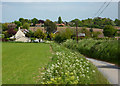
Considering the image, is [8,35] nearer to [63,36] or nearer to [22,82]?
[63,36]

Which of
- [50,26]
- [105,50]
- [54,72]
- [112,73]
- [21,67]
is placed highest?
[50,26]

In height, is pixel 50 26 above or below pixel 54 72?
above

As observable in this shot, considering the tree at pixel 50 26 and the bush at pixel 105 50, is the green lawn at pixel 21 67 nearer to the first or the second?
the bush at pixel 105 50

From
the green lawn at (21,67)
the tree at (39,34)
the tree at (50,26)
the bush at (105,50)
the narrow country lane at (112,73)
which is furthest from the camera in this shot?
the tree at (50,26)

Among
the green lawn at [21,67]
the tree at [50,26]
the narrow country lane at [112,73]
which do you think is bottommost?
the narrow country lane at [112,73]

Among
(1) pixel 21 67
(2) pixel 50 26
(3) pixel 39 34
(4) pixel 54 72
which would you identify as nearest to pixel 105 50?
(4) pixel 54 72

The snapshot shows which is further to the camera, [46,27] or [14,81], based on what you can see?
[46,27]

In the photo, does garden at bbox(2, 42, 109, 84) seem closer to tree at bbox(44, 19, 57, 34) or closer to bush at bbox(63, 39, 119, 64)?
bush at bbox(63, 39, 119, 64)

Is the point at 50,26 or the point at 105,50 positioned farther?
the point at 50,26

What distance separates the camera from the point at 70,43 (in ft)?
122

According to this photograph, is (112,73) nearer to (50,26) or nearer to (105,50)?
(105,50)

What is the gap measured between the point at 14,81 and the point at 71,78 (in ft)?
7.73

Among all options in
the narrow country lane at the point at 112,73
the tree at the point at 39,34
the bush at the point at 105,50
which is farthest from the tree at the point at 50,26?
the narrow country lane at the point at 112,73

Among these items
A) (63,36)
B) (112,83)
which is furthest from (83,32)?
(112,83)
